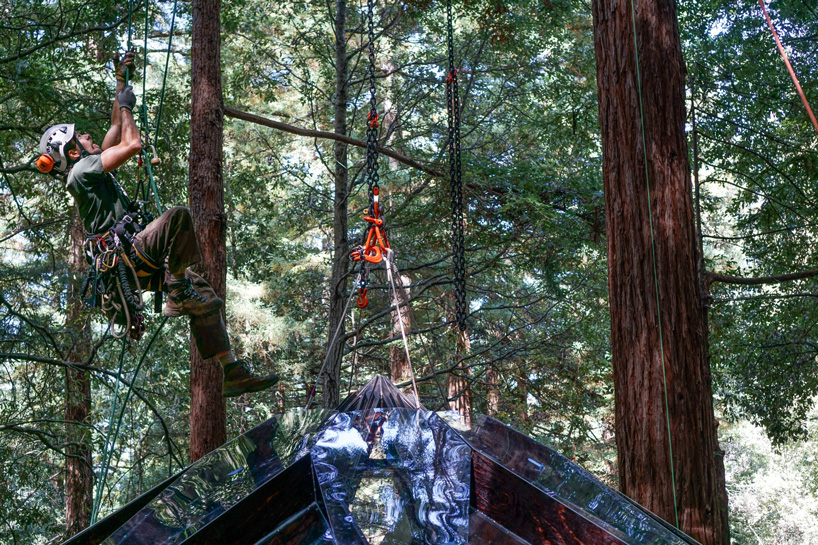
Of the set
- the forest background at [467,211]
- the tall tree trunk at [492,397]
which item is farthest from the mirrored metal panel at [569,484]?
the tall tree trunk at [492,397]

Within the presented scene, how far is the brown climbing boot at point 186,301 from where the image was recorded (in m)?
3.83

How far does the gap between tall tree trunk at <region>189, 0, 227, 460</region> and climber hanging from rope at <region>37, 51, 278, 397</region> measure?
1.26 meters

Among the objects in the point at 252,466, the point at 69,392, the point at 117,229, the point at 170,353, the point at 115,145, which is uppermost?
the point at 170,353

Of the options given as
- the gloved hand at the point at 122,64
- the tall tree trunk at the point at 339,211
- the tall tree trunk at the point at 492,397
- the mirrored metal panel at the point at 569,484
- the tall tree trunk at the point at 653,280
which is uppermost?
→ the tall tree trunk at the point at 339,211

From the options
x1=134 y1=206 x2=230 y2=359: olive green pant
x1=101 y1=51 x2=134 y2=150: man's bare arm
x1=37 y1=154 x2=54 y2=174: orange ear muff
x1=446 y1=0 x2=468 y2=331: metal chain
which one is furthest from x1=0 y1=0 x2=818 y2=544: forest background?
x1=134 y1=206 x2=230 y2=359: olive green pant

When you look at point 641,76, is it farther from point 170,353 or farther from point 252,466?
point 170,353

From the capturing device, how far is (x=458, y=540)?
2262 mm

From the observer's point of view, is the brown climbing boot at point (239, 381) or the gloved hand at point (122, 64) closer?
the gloved hand at point (122, 64)

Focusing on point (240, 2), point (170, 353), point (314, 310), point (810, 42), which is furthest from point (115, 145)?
point (314, 310)

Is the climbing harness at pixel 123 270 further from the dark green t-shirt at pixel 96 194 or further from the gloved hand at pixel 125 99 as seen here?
the gloved hand at pixel 125 99

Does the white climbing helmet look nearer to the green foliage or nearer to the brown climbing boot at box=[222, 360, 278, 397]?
the brown climbing boot at box=[222, 360, 278, 397]

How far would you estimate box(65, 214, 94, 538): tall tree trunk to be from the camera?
7312 mm

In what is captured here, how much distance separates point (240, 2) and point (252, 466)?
21.4 ft

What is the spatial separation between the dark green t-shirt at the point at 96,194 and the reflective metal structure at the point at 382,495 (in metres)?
1.48
